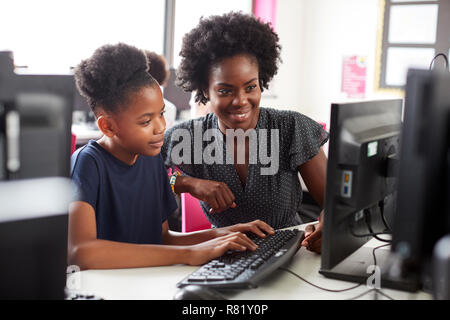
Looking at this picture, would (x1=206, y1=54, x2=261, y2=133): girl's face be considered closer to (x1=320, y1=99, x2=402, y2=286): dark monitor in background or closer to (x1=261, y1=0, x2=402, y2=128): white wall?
(x1=320, y1=99, x2=402, y2=286): dark monitor in background

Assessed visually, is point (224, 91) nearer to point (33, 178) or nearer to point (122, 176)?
point (122, 176)

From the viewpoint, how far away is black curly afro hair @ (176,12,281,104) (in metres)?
1.57

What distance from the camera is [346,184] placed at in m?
1.03

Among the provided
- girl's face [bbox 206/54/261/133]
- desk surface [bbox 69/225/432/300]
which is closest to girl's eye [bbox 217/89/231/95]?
girl's face [bbox 206/54/261/133]

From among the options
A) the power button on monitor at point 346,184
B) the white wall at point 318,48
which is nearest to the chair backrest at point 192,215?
the power button on monitor at point 346,184

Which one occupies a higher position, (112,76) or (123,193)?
(112,76)

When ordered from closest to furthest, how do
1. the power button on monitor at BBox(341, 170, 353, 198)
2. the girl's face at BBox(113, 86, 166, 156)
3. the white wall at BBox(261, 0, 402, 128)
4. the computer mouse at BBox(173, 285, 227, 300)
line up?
the computer mouse at BBox(173, 285, 227, 300) < the power button on monitor at BBox(341, 170, 353, 198) < the girl's face at BBox(113, 86, 166, 156) < the white wall at BBox(261, 0, 402, 128)

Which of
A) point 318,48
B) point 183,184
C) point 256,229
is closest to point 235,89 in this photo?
point 183,184

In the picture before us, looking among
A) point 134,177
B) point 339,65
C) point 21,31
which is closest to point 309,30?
point 339,65

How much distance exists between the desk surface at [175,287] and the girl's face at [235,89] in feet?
1.74

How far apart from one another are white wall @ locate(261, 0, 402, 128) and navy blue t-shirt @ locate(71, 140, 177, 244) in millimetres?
3100

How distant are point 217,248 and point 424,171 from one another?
1.91 feet

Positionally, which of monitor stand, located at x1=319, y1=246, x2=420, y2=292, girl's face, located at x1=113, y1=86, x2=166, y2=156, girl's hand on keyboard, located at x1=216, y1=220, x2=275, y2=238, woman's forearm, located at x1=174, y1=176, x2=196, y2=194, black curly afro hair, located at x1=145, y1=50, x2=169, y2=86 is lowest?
monitor stand, located at x1=319, y1=246, x2=420, y2=292
